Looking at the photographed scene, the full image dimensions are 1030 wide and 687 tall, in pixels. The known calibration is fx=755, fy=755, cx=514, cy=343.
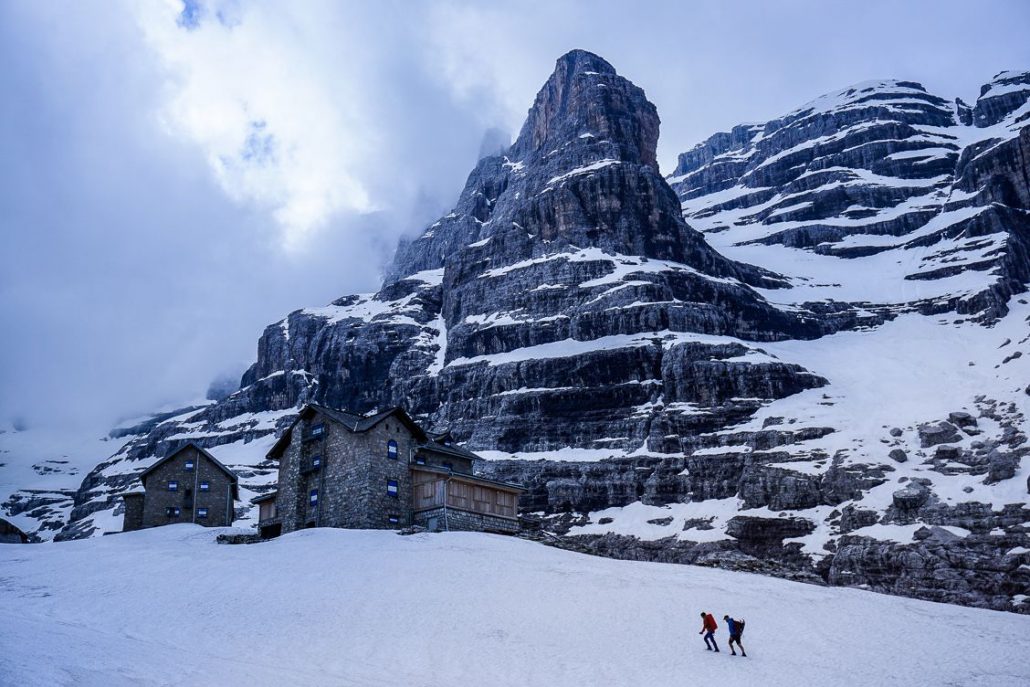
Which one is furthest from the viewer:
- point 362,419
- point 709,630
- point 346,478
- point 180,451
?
point 180,451

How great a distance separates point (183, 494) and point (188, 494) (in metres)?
0.42

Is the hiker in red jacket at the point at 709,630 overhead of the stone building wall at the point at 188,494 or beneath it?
beneath

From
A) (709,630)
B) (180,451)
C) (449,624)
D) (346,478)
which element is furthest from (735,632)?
(180,451)

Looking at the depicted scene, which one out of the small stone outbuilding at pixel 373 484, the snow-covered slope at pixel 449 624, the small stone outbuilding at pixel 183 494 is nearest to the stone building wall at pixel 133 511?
the small stone outbuilding at pixel 183 494

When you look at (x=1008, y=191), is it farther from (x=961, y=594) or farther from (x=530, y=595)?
(x=530, y=595)

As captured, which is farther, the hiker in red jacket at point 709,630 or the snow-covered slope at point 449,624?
the hiker in red jacket at point 709,630

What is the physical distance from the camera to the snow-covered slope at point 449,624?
67.3 feet

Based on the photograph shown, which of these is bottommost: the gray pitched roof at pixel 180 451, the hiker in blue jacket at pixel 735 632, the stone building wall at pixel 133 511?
the hiker in blue jacket at pixel 735 632

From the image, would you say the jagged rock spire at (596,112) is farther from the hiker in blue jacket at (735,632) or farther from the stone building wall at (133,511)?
the hiker in blue jacket at (735,632)

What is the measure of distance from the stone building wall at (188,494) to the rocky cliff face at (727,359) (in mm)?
33722

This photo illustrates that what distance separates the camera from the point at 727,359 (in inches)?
4053

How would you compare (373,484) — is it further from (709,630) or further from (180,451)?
(709,630)

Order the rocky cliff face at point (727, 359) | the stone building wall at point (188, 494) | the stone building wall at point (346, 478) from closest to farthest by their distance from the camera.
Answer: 1. the stone building wall at point (346, 478)
2. the stone building wall at point (188, 494)
3. the rocky cliff face at point (727, 359)

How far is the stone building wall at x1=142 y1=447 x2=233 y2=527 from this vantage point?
6562cm
